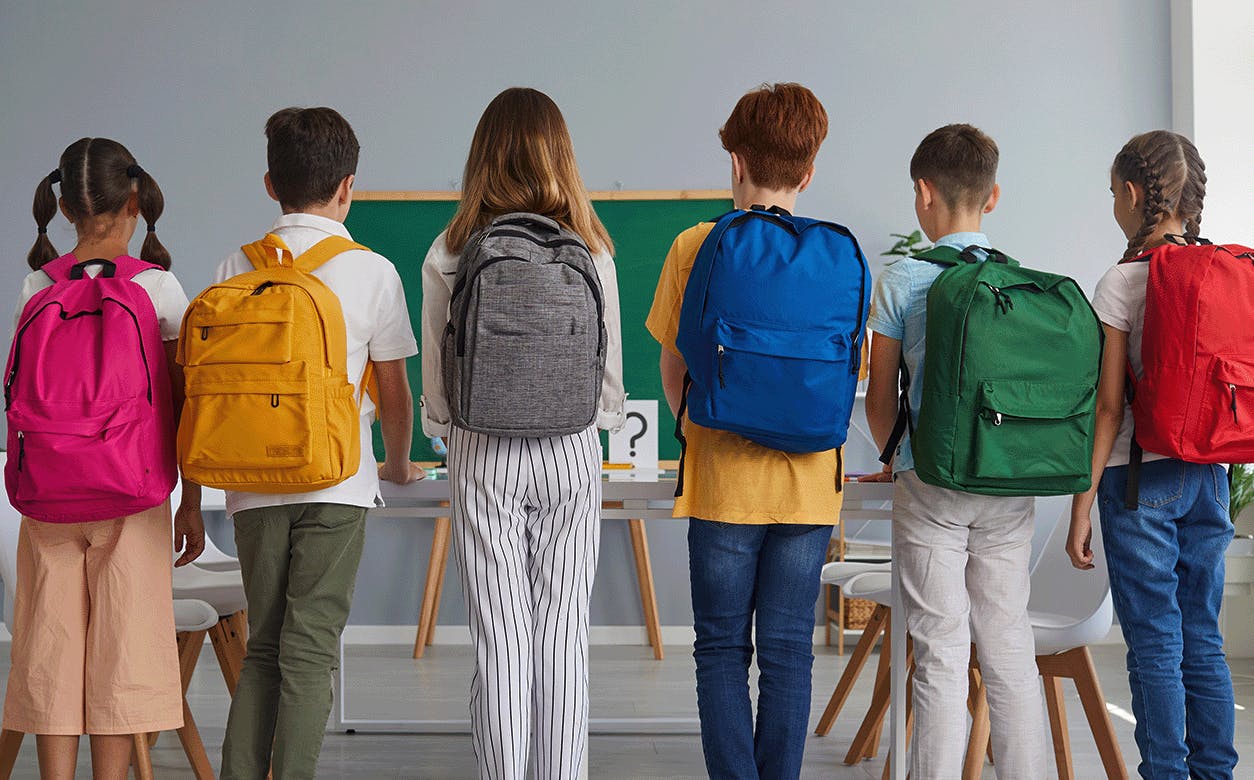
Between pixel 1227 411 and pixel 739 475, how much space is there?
84 cm

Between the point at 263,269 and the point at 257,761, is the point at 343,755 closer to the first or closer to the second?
the point at 257,761

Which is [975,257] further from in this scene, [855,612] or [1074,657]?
[855,612]

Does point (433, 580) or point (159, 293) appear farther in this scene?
point (433, 580)

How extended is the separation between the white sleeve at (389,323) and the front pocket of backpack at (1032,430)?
3.02 feet

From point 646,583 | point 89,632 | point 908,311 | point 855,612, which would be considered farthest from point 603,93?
point 89,632

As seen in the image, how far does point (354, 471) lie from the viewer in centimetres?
175

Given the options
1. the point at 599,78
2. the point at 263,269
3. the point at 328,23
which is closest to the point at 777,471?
the point at 263,269

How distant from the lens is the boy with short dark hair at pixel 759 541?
1790 mm

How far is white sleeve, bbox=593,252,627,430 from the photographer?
5.96 ft

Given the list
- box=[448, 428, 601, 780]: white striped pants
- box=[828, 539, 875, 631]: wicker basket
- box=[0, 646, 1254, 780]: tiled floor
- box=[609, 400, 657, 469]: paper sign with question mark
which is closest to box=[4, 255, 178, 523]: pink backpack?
box=[448, 428, 601, 780]: white striped pants

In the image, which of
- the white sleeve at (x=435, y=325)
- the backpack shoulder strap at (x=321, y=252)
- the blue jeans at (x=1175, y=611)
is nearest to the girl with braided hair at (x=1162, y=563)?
the blue jeans at (x=1175, y=611)

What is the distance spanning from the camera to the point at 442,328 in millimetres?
1817

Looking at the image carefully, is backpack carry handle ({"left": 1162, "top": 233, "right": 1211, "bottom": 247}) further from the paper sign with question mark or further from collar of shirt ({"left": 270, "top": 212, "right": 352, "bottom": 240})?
collar of shirt ({"left": 270, "top": 212, "right": 352, "bottom": 240})

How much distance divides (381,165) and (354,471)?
296cm
